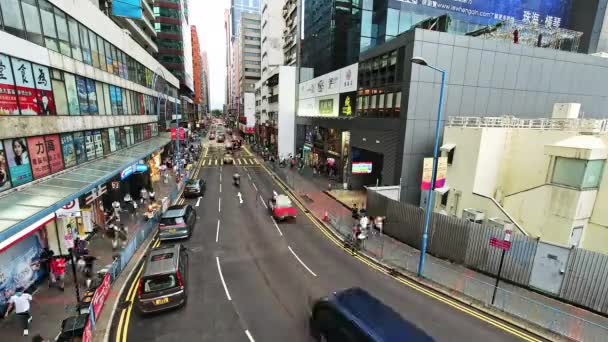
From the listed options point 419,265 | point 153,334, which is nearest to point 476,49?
point 419,265

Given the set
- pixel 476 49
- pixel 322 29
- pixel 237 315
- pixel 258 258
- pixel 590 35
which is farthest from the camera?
pixel 322 29

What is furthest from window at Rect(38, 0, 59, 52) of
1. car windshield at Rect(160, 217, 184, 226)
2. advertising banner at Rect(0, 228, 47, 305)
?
car windshield at Rect(160, 217, 184, 226)

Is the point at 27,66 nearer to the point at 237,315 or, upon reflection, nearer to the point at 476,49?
the point at 237,315

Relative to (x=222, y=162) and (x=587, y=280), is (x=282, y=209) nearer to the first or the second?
(x=587, y=280)

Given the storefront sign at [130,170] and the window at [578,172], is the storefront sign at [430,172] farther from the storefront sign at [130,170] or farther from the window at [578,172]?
the storefront sign at [130,170]

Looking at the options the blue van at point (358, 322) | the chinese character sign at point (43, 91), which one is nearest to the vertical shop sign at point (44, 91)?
the chinese character sign at point (43, 91)

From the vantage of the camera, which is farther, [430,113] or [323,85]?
[323,85]
